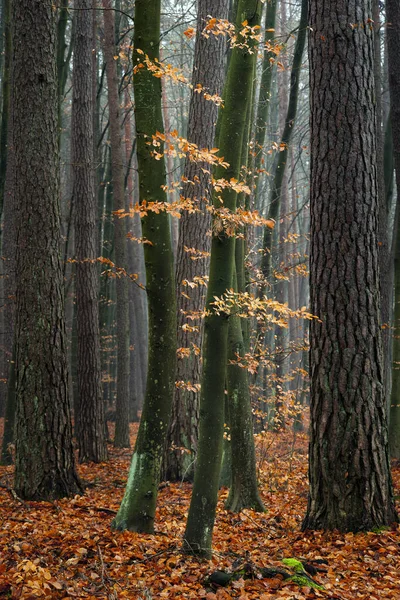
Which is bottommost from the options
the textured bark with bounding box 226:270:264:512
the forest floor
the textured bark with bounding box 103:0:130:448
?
the forest floor

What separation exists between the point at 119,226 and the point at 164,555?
801 cm

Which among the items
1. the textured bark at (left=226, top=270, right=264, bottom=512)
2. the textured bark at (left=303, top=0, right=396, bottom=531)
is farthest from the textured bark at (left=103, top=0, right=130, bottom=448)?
the textured bark at (left=303, top=0, right=396, bottom=531)

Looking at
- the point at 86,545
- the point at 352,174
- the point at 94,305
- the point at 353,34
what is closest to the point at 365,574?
the point at 86,545

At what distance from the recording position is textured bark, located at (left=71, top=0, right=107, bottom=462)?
32.8 feet

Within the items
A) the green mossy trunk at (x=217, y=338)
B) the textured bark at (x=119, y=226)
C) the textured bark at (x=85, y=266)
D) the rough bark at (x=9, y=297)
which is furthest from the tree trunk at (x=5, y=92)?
the green mossy trunk at (x=217, y=338)

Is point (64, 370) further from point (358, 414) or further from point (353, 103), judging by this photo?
point (353, 103)

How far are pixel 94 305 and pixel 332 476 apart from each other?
612cm

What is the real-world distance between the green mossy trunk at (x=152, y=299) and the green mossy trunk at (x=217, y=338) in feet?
1.61

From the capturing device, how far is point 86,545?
4941 millimetres

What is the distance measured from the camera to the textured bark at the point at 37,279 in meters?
6.41

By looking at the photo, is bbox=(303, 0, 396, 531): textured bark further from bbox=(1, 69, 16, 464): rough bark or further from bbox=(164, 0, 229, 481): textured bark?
bbox=(1, 69, 16, 464): rough bark

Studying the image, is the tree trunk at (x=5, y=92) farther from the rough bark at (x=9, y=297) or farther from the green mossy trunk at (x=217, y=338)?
the green mossy trunk at (x=217, y=338)

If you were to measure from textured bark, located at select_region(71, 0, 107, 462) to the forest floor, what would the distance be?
9.71 feet

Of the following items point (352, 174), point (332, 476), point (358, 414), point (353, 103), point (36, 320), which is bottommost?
point (332, 476)
